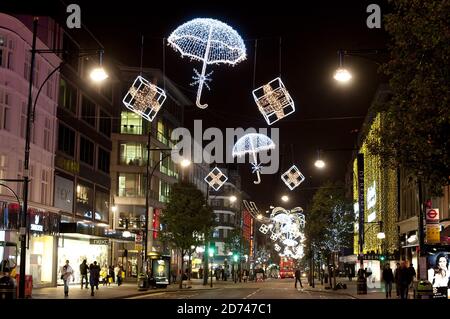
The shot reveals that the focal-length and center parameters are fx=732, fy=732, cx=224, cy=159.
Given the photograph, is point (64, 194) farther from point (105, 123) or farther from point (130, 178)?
point (130, 178)

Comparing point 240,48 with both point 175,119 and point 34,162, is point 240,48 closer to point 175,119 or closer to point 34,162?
point 34,162

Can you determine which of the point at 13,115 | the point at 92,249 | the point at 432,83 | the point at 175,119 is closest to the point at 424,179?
the point at 432,83

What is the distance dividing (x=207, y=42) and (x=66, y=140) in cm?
3401

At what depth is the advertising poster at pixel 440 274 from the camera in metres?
29.3

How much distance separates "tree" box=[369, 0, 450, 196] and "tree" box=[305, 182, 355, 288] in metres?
40.9

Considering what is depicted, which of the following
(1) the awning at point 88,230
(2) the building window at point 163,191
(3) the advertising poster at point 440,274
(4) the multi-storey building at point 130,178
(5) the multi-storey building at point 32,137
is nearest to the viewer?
(3) the advertising poster at point 440,274

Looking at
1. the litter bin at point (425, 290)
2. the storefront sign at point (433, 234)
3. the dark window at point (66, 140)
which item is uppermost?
the dark window at point (66, 140)

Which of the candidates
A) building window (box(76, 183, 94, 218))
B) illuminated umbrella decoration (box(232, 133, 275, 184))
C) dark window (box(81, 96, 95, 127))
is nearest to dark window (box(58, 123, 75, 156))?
dark window (box(81, 96, 95, 127))

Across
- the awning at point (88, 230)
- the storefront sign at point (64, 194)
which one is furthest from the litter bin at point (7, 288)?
the storefront sign at point (64, 194)

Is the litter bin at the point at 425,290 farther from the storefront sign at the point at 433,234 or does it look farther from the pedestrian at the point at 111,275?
the pedestrian at the point at 111,275

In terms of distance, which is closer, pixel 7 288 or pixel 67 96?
pixel 7 288

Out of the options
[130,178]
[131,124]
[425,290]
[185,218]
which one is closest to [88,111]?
[185,218]

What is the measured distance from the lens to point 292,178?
126ft

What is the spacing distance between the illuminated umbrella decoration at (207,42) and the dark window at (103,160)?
4253 centimetres
